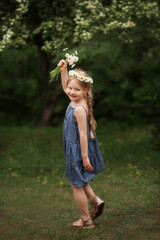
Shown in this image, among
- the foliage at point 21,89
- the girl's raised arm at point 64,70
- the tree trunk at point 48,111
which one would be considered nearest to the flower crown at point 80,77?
the girl's raised arm at point 64,70

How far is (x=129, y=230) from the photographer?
14.5ft

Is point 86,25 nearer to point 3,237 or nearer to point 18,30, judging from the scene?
point 18,30

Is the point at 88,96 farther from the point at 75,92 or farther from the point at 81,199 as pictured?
the point at 81,199

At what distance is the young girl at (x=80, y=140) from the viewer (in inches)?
170

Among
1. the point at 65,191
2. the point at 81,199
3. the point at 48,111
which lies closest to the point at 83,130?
the point at 81,199

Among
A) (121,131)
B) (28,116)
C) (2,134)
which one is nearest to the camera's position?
(2,134)

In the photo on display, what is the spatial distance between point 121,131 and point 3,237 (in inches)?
341

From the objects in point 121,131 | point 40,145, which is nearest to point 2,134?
point 40,145

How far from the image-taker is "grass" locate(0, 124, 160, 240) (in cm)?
453

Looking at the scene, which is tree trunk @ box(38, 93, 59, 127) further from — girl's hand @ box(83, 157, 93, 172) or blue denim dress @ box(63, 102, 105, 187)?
girl's hand @ box(83, 157, 93, 172)

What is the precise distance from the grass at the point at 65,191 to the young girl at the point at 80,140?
371 millimetres

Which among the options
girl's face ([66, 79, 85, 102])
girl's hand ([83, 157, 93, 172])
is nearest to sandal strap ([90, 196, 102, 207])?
girl's hand ([83, 157, 93, 172])

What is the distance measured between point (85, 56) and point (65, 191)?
354 cm

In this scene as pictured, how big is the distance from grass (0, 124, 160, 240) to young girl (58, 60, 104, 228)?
1.22ft
